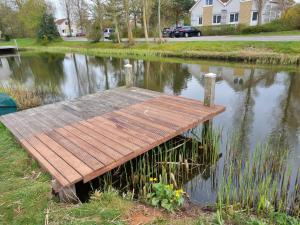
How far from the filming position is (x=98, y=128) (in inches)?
187

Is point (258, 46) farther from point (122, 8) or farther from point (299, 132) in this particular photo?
point (122, 8)

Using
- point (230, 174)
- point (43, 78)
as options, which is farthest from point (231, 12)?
point (230, 174)

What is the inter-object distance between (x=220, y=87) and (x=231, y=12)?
879 inches

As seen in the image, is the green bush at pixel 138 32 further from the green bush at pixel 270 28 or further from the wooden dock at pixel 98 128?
the wooden dock at pixel 98 128

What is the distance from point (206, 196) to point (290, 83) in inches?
332

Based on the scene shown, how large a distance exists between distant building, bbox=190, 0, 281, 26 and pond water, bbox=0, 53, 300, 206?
16.0 metres

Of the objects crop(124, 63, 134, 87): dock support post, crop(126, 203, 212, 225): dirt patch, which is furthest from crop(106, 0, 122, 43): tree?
crop(126, 203, 212, 225): dirt patch

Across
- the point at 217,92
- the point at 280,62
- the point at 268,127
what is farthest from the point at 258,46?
the point at 268,127

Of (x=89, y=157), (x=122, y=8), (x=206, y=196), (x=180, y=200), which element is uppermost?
(x=122, y=8)

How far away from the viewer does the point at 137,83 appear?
12.1 metres

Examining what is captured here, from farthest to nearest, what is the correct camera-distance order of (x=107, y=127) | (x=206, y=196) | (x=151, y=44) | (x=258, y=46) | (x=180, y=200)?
(x=151, y=44) < (x=258, y=46) < (x=107, y=127) < (x=206, y=196) < (x=180, y=200)

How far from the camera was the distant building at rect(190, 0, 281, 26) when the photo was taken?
27.5 metres

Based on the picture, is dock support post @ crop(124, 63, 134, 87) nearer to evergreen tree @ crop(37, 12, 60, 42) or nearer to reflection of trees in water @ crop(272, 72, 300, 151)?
reflection of trees in water @ crop(272, 72, 300, 151)

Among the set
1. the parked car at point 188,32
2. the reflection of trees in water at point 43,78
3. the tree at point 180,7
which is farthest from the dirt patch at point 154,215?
the tree at point 180,7
